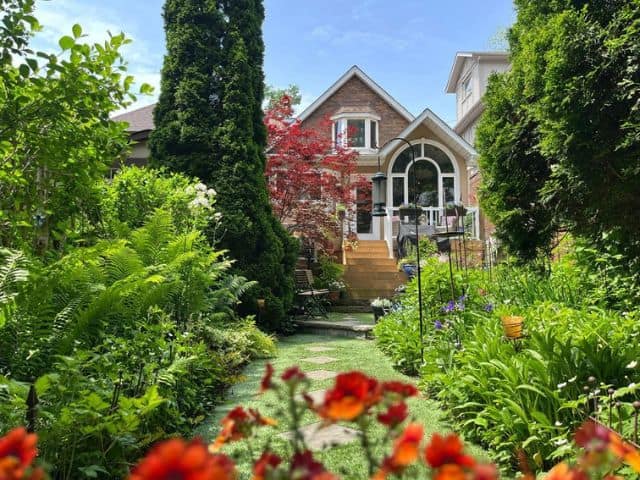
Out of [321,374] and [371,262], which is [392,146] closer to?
[371,262]

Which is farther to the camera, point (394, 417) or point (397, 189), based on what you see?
point (397, 189)

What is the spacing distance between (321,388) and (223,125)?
5073 millimetres

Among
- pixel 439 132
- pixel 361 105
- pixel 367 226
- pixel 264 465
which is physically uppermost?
pixel 361 105

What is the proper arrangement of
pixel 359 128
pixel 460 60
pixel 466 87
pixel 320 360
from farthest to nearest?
1. pixel 466 87
2. pixel 460 60
3. pixel 359 128
4. pixel 320 360

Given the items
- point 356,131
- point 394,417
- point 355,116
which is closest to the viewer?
point 394,417

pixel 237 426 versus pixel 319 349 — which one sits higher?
pixel 237 426

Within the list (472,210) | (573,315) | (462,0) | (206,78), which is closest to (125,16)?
(206,78)

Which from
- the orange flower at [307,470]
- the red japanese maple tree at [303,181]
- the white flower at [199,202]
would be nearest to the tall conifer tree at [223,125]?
the white flower at [199,202]

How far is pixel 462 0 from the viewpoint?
10148 millimetres

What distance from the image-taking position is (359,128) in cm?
1773

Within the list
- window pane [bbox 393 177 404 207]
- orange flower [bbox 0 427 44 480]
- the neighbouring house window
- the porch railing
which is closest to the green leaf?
orange flower [bbox 0 427 44 480]

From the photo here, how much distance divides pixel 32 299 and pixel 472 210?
46.4 feet

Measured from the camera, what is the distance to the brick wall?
18609 millimetres

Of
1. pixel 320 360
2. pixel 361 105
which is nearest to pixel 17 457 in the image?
pixel 320 360
